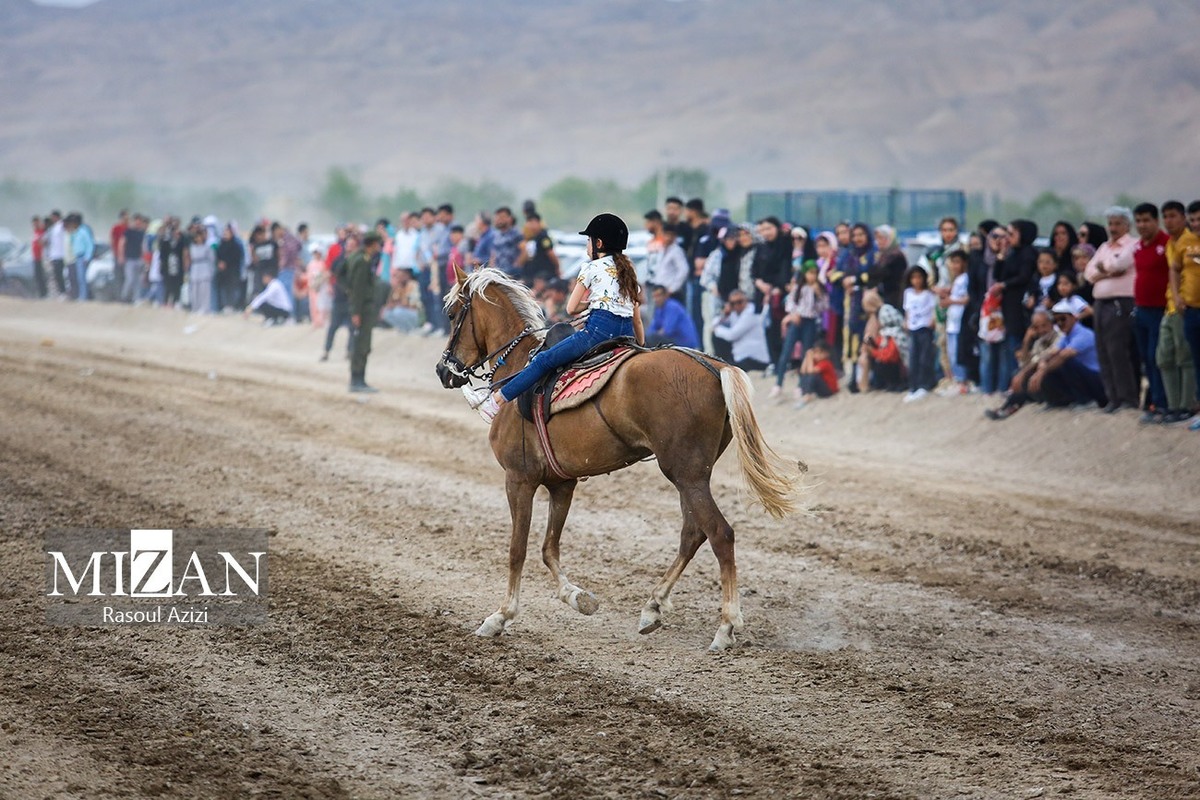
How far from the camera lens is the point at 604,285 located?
322 inches

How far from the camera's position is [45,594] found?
345 inches

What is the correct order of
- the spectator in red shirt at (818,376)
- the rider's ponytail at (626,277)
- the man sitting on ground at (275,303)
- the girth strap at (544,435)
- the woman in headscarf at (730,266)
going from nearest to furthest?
the rider's ponytail at (626,277) → the girth strap at (544,435) → the spectator in red shirt at (818,376) → the woman in headscarf at (730,266) → the man sitting on ground at (275,303)

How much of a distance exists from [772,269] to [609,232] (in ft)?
34.2

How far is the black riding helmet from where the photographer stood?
26.4 feet

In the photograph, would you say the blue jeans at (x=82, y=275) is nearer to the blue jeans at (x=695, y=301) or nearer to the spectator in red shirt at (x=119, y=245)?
the spectator in red shirt at (x=119, y=245)

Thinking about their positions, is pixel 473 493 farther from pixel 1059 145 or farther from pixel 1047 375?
pixel 1059 145

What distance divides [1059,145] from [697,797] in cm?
10485

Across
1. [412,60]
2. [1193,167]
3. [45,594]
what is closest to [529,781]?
[45,594]

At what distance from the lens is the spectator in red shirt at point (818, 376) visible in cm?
1767

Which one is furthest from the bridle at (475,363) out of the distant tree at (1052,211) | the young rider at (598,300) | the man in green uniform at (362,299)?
the distant tree at (1052,211)

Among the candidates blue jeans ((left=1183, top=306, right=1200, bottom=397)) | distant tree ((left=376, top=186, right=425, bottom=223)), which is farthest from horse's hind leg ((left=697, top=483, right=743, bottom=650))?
distant tree ((left=376, top=186, right=425, bottom=223))

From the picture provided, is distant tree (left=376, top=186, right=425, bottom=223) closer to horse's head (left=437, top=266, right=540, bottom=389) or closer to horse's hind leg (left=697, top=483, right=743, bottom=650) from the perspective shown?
horse's head (left=437, top=266, right=540, bottom=389)

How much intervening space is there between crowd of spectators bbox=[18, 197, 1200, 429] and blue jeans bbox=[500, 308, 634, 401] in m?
2.93
